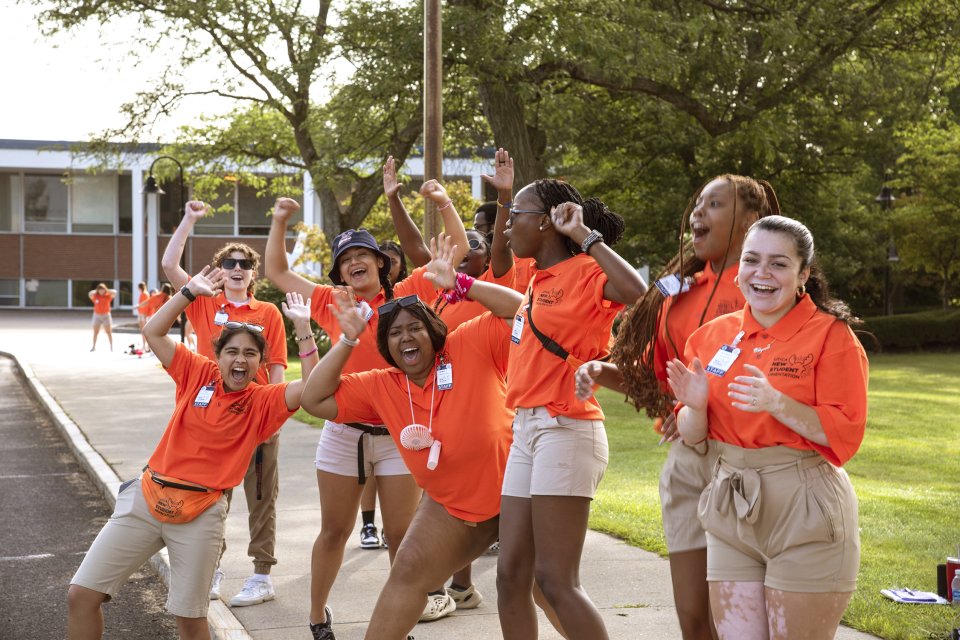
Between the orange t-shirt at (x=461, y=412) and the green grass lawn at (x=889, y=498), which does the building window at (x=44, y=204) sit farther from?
the orange t-shirt at (x=461, y=412)

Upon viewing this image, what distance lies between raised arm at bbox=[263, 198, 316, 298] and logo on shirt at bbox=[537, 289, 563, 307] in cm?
193

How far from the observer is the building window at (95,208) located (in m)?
60.2

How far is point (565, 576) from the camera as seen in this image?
407cm

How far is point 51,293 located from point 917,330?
45.3m

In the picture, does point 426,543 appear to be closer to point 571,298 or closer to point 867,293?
point 571,298

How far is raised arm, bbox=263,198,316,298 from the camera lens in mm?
5930

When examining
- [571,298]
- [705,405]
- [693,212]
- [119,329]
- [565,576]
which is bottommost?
[119,329]

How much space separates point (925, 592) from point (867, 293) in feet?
125

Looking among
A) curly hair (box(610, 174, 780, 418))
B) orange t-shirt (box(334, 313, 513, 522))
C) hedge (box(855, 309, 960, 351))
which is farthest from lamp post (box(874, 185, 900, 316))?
curly hair (box(610, 174, 780, 418))

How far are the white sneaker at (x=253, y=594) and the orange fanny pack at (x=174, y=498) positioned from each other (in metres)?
1.50

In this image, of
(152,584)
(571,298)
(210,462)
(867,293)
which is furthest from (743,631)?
(867,293)

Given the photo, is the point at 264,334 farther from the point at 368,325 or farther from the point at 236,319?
the point at 368,325

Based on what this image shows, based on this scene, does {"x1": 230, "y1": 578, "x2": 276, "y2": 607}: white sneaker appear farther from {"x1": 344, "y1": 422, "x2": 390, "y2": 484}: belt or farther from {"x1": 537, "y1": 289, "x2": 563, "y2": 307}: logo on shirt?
{"x1": 537, "y1": 289, "x2": 563, "y2": 307}: logo on shirt

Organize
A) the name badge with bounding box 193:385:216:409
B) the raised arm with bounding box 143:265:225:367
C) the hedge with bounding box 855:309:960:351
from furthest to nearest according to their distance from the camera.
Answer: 1. the hedge with bounding box 855:309:960:351
2. the raised arm with bounding box 143:265:225:367
3. the name badge with bounding box 193:385:216:409
